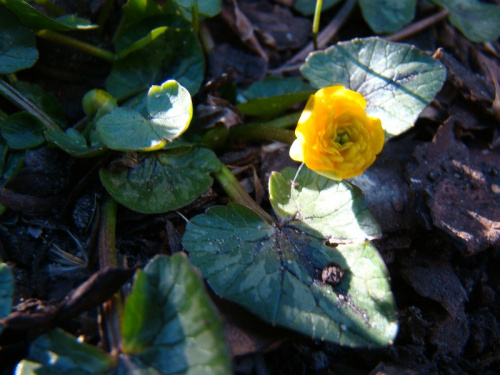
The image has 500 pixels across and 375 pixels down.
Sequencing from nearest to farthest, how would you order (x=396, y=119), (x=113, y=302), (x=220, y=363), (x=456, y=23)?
(x=220, y=363), (x=113, y=302), (x=396, y=119), (x=456, y=23)

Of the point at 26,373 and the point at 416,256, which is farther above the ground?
the point at 26,373

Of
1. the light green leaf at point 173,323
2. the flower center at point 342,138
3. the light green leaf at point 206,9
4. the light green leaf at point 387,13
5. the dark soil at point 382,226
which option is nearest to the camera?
the light green leaf at point 173,323

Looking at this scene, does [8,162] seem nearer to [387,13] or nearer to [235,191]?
[235,191]

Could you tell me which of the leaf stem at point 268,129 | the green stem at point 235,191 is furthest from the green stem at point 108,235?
the leaf stem at point 268,129

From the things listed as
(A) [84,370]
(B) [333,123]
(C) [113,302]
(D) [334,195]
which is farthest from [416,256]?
(A) [84,370]

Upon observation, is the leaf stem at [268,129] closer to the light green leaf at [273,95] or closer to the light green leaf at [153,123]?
the light green leaf at [273,95]

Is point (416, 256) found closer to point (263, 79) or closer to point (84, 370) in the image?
point (263, 79)

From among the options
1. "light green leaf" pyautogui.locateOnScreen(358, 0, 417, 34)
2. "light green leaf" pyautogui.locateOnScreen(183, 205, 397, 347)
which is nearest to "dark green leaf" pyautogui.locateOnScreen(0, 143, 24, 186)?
"light green leaf" pyautogui.locateOnScreen(183, 205, 397, 347)
